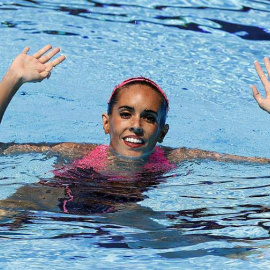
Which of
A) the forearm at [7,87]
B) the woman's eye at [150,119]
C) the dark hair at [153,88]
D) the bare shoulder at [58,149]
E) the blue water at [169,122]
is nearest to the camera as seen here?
the blue water at [169,122]

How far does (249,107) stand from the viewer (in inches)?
305

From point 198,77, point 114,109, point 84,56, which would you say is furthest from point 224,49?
point 114,109

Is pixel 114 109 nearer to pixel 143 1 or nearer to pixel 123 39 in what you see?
pixel 123 39

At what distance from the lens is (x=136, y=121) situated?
5.07 metres

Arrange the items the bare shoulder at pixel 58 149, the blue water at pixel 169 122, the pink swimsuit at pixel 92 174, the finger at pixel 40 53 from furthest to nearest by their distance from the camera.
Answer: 1. the bare shoulder at pixel 58 149
2. the finger at pixel 40 53
3. the pink swimsuit at pixel 92 174
4. the blue water at pixel 169 122

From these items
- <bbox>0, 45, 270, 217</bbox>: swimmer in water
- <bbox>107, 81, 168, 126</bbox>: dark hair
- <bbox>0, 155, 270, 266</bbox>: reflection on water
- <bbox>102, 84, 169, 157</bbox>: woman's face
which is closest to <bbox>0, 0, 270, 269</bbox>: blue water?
<bbox>0, 155, 270, 266</bbox>: reflection on water

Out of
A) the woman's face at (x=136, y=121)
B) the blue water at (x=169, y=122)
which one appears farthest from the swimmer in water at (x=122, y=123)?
the blue water at (x=169, y=122)

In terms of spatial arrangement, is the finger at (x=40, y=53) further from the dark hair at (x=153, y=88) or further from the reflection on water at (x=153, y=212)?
the reflection on water at (x=153, y=212)

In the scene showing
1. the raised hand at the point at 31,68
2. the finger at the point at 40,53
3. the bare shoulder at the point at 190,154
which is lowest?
the bare shoulder at the point at 190,154

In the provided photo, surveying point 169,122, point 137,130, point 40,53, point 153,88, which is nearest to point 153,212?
point 137,130

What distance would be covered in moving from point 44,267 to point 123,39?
5.79m

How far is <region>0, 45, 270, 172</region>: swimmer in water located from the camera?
4.82 meters

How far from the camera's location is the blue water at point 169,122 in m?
3.92

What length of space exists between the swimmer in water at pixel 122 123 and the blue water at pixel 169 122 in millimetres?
150
